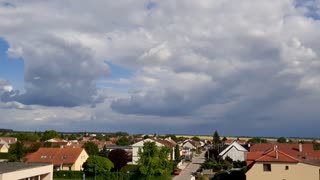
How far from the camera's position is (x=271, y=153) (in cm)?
4372

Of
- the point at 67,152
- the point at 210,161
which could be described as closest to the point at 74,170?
the point at 67,152

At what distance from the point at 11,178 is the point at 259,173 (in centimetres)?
2385

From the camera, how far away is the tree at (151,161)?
5722cm

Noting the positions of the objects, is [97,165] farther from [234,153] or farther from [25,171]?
[234,153]

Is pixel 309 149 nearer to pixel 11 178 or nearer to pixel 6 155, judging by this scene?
pixel 11 178

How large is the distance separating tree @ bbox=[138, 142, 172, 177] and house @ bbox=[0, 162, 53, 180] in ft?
64.7

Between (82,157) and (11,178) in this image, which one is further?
(82,157)

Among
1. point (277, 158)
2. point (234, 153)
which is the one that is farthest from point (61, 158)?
point (277, 158)

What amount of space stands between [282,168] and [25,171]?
23.9 meters

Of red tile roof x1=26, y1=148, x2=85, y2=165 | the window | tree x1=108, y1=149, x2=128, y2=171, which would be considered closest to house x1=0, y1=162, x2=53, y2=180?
the window

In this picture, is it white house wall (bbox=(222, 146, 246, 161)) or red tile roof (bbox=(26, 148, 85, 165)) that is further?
white house wall (bbox=(222, 146, 246, 161))

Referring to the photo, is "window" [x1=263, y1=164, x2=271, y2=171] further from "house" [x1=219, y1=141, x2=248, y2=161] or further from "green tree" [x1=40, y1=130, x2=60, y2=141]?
"green tree" [x1=40, y1=130, x2=60, y2=141]

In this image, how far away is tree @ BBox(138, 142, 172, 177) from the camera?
57.2m

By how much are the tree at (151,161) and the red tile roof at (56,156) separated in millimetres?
19134
